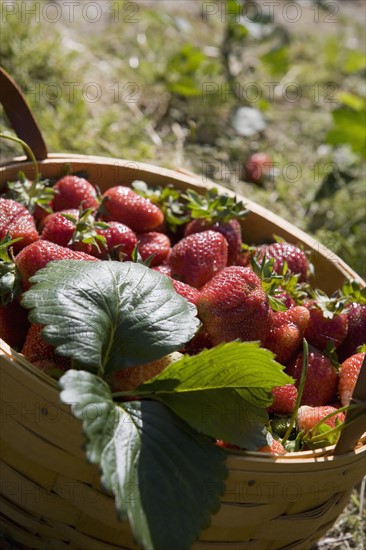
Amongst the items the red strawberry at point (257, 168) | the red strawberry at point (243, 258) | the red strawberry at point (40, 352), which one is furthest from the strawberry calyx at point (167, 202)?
the red strawberry at point (257, 168)

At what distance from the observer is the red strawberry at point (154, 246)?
1.36m

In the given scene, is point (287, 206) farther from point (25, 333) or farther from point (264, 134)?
point (25, 333)

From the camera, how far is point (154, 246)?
1367mm

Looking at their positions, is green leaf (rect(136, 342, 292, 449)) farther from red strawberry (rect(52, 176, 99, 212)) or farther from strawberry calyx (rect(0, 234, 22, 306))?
red strawberry (rect(52, 176, 99, 212))

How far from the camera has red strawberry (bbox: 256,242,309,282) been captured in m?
1.40

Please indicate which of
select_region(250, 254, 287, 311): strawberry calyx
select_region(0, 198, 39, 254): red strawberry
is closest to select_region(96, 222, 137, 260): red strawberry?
select_region(0, 198, 39, 254): red strawberry

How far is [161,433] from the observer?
3.11 ft

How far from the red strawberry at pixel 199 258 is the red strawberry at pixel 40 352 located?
302 mm

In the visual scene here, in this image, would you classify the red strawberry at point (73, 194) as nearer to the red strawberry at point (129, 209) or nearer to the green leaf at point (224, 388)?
the red strawberry at point (129, 209)

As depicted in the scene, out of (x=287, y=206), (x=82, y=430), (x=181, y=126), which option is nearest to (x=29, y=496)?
(x=82, y=430)

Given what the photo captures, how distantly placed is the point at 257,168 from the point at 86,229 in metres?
1.17

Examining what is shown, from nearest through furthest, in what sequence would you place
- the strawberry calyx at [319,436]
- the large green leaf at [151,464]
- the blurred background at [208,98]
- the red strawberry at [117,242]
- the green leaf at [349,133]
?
the large green leaf at [151,464] → the strawberry calyx at [319,436] → the red strawberry at [117,242] → the green leaf at [349,133] → the blurred background at [208,98]

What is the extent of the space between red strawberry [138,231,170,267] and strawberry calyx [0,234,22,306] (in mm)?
261

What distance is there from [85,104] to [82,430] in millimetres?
1636
